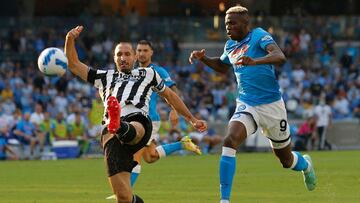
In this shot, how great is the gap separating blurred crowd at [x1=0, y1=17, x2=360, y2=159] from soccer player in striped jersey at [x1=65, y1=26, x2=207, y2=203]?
1724cm

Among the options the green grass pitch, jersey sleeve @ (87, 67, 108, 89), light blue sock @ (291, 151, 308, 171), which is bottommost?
the green grass pitch

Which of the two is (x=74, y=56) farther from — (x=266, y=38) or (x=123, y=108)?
(x=266, y=38)

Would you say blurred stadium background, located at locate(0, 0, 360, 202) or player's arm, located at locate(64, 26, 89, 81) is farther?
blurred stadium background, located at locate(0, 0, 360, 202)

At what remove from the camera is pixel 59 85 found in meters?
32.8

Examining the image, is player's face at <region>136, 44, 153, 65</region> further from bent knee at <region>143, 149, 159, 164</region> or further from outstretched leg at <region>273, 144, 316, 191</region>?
outstretched leg at <region>273, 144, 316, 191</region>

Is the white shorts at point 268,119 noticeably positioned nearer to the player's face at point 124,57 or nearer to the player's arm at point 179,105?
the player's arm at point 179,105

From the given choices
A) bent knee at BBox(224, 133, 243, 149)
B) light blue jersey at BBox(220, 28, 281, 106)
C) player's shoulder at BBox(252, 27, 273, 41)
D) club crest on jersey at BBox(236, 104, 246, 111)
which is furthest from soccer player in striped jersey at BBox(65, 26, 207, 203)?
player's shoulder at BBox(252, 27, 273, 41)

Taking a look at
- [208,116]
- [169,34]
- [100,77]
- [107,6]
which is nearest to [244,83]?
[100,77]

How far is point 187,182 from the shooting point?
17641mm

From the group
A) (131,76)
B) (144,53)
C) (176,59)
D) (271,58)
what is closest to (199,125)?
(131,76)

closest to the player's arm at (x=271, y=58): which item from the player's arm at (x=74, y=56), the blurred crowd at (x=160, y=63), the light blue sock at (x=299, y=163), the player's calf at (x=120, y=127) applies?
the player's calf at (x=120, y=127)

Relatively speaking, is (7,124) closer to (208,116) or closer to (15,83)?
(15,83)

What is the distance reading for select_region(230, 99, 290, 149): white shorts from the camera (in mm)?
12703

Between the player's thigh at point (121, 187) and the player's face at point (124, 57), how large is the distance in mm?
1333
